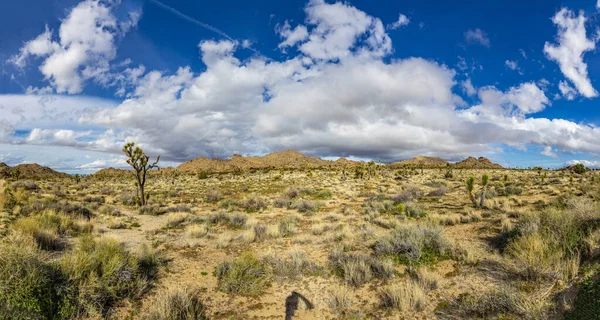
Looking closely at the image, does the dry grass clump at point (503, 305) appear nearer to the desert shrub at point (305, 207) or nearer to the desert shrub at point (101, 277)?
the desert shrub at point (101, 277)

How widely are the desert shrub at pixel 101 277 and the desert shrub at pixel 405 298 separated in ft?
20.2

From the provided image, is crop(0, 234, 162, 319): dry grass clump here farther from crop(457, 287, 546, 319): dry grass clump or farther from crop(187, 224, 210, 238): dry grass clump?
crop(457, 287, 546, 319): dry grass clump

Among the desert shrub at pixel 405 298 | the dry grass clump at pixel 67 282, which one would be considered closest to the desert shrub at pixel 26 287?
the dry grass clump at pixel 67 282

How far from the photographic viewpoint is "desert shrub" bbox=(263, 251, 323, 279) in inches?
370

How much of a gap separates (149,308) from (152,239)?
715 centimetres

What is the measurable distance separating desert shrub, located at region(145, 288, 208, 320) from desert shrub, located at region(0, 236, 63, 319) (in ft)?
6.29

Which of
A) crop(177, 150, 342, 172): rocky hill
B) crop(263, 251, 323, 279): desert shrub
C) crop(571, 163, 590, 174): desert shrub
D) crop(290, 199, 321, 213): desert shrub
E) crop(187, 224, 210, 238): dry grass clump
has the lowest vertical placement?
crop(263, 251, 323, 279): desert shrub

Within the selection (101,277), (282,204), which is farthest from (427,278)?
(282,204)

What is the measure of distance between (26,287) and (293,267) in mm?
6355

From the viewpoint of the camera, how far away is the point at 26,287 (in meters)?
5.94

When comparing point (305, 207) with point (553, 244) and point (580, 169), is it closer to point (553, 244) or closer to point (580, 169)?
point (553, 244)

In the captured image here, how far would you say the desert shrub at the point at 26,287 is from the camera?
5.68 meters

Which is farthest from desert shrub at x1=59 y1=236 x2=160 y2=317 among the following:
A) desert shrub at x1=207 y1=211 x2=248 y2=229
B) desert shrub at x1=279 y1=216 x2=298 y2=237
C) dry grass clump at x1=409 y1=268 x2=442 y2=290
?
desert shrub at x1=207 y1=211 x2=248 y2=229

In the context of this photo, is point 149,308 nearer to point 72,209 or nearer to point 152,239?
point 152,239
